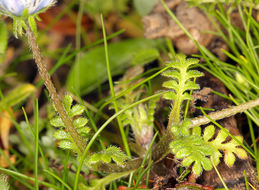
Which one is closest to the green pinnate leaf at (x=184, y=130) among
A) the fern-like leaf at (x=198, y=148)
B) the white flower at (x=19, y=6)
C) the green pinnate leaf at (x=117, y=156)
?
the fern-like leaf at (x=198, y=148)

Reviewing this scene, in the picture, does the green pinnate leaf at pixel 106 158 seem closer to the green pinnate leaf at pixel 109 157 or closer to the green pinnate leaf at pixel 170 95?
the green pinnate leaf at pixel 109 157

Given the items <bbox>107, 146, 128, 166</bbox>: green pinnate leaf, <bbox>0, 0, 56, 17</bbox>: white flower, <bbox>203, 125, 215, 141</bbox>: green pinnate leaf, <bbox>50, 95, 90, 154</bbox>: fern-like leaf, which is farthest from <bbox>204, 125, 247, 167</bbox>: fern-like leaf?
<bbox>0, 0, 56, 17</bbox>: white flower

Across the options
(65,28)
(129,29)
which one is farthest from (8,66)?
(129,29)

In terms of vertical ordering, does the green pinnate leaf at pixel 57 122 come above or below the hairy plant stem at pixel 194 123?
above

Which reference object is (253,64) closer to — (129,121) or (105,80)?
(129,121)


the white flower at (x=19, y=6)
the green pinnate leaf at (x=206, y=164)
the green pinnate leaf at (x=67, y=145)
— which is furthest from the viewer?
the green pinnate leaf at (x=67, y=145)

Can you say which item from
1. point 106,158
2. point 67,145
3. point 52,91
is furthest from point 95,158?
point 52,91

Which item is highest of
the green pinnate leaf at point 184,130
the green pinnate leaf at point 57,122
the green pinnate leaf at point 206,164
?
the green pinnate leaf at point 57,122
